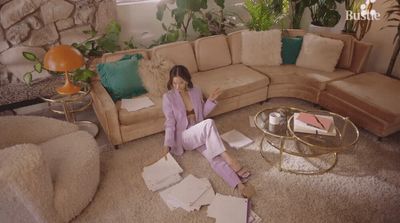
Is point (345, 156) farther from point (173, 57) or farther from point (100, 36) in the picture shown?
point (100, 36)

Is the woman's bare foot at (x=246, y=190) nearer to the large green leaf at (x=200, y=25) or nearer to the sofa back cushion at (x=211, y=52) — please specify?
the sofa back cushion at (x=211, y=52)

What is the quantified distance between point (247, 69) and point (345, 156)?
1396 millimetres

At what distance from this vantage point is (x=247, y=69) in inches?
130

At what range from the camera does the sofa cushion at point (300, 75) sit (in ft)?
10.3

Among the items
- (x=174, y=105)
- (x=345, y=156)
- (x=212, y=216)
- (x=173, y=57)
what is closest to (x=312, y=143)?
(x=345, y=156)

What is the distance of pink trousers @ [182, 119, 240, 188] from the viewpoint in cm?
221

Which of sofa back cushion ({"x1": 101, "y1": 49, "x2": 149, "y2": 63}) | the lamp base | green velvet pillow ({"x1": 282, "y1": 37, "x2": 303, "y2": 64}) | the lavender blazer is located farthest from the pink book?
the lamp base

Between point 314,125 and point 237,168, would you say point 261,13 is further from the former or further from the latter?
point 237,168

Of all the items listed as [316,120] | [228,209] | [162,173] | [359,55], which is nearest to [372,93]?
[359,55]

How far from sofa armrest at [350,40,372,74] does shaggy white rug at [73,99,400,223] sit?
89cm

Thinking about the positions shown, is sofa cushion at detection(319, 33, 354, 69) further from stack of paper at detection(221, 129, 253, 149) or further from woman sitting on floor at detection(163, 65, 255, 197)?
woman sitting on floor at detection(163, 65, 255, 197)

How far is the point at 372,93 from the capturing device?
2.77 m

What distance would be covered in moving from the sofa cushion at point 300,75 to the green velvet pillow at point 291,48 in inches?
7.0

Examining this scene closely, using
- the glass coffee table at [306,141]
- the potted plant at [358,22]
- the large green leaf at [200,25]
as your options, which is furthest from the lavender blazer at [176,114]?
the potted plant at [358,22]
